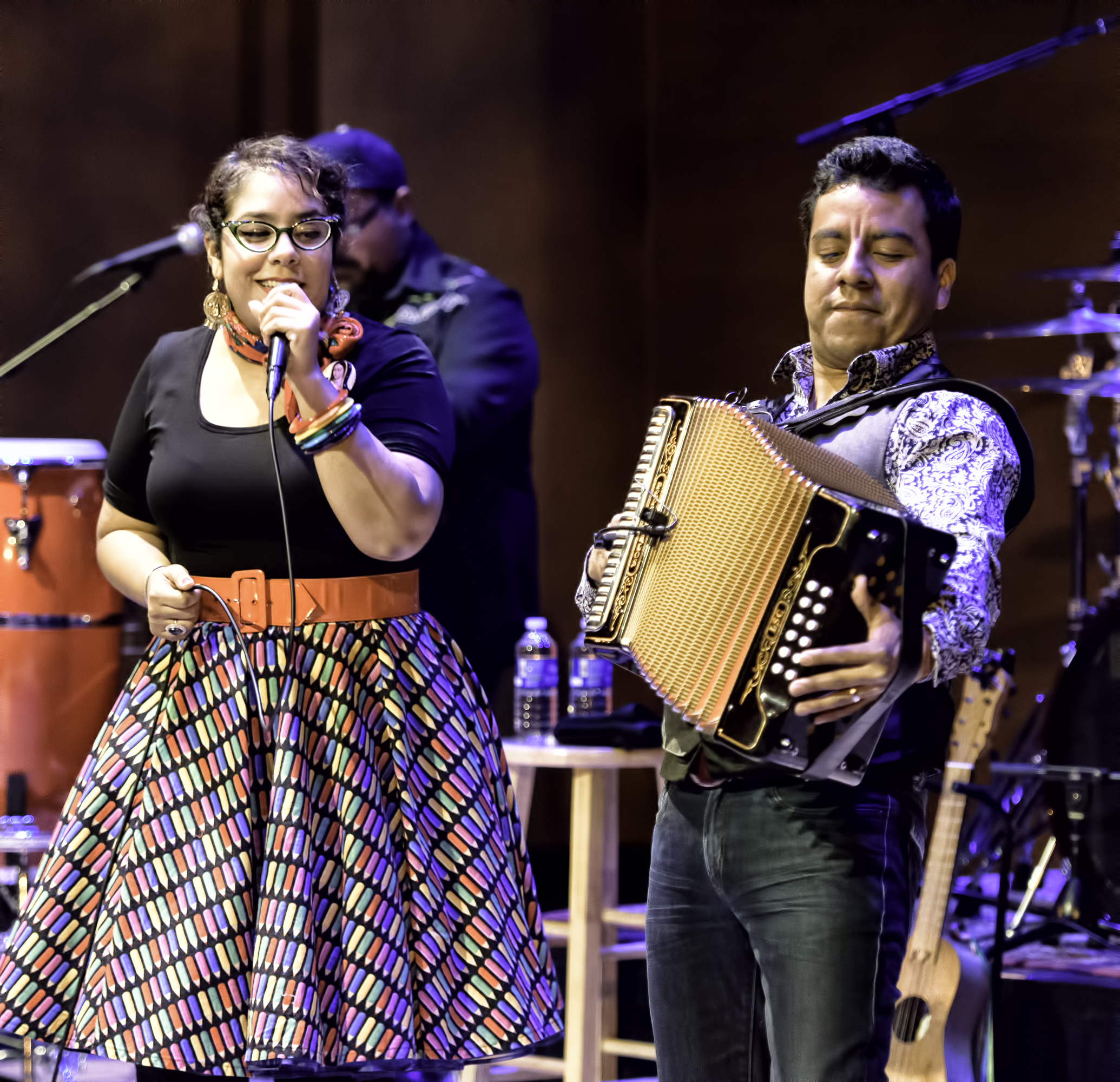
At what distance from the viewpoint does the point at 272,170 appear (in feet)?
6.30

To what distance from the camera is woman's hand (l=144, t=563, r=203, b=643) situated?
1838 mm

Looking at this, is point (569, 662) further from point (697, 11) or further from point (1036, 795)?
point (697, 11)

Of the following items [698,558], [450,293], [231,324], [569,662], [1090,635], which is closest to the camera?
[698,558]

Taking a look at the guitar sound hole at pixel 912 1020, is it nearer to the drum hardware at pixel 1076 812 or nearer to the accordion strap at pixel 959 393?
the drum hardware at pixel 1076 812

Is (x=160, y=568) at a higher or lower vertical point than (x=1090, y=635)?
higher

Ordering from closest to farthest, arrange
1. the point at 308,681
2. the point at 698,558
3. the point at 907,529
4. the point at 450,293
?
the point at 907,529 < the point at 698,558 < the point at 308,681 < the point at 450,293

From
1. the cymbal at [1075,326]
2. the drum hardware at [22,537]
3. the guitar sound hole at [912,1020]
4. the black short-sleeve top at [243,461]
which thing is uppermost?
the cymbal at [1075,326]

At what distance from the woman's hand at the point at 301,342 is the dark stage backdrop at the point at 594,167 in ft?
6.98

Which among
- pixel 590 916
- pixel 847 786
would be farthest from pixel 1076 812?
pixel 847 786

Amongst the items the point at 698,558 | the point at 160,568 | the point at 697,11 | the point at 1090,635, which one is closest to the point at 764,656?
the point at 698,558

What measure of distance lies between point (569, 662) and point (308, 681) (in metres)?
2.75

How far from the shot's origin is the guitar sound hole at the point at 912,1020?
9.47 feet

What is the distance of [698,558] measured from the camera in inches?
61.2

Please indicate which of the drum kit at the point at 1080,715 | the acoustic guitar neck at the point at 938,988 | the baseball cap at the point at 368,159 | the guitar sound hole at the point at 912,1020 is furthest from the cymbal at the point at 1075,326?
the guitar sound hole at the point at 912,1020
